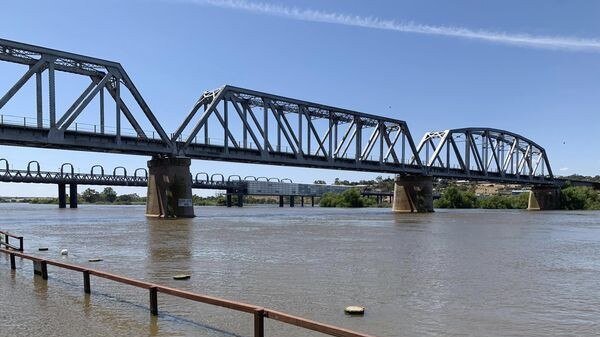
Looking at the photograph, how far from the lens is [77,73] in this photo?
7806 cm

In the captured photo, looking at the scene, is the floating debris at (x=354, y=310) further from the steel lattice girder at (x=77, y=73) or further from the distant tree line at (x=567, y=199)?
the distant tree line at (x=567, y=199)

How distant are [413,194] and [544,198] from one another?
2937 inches

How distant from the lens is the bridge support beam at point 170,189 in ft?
270

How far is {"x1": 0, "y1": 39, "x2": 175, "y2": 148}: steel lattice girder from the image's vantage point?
69062 mm

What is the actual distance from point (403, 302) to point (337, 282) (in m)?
4.32

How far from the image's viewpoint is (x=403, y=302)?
1781 cm

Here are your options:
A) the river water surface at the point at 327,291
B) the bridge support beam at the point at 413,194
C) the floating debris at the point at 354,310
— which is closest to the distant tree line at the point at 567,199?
the bridge support beam at the point at 413,194

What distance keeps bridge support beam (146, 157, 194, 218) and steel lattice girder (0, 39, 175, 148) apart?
10.7ft

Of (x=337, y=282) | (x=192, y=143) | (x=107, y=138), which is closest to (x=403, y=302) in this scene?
(x=337, y=282)

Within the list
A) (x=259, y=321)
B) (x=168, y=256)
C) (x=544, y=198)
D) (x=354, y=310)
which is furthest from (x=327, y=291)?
(x=544, y=198)

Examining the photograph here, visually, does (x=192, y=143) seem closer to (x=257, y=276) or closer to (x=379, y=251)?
(x=379, y=251)

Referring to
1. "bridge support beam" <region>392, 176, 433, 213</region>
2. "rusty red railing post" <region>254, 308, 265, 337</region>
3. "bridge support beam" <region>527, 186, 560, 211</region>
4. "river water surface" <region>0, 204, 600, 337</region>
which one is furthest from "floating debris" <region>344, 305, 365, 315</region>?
"bridge support beam" <region>527, 186, 560, 211</region>

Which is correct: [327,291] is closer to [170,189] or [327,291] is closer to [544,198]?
[170,189]

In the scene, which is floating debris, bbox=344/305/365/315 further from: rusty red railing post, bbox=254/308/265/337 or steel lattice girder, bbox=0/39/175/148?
steel lattice girder, bbox=0/39/175/148
